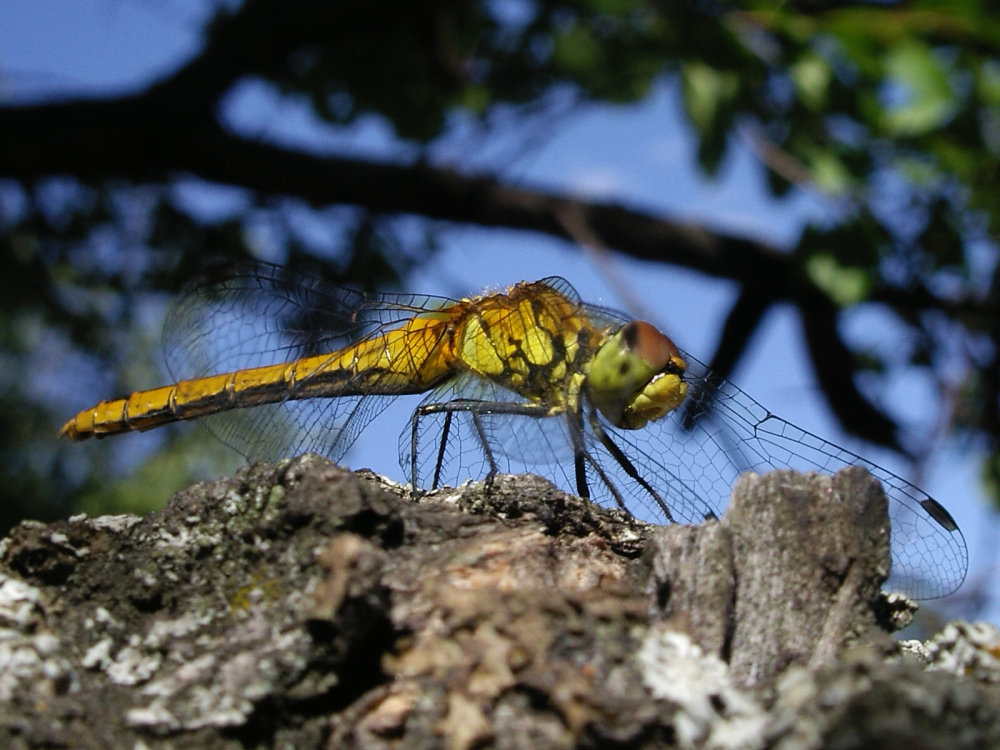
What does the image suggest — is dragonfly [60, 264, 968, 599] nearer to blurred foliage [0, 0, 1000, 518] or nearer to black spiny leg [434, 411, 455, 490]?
black spiny leg [434, 411, 455, 490]

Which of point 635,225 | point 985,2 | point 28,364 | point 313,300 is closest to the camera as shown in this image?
point 313,300

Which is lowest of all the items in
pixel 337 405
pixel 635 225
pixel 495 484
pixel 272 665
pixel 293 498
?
pixel 272 665

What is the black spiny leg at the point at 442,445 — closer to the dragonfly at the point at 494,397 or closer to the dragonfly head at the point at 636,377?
the dragonfly at the point at 494,397

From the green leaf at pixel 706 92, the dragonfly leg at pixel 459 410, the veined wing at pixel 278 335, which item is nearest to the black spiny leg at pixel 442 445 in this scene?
the dragonfly leg at pixel 459 410

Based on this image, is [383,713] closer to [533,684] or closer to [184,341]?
[533,684]

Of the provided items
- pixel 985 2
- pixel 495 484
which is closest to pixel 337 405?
pixel 495 484

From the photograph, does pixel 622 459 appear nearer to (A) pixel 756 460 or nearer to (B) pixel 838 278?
(A) pixel 756 460
